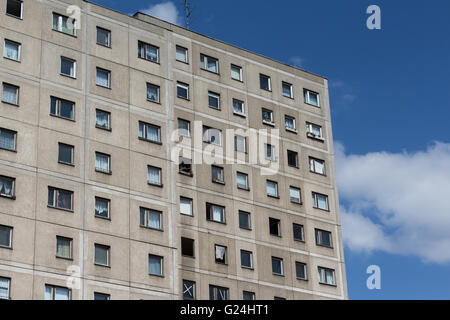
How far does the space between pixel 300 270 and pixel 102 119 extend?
61.3 ft

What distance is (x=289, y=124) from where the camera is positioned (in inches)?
2749

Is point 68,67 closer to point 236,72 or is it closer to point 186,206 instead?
point 186,206

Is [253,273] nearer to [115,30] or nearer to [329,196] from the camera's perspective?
[329,196]

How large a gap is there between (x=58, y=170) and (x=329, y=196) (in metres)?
→ 24.3

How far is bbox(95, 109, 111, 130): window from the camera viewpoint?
2276 inches

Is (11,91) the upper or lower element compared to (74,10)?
lower

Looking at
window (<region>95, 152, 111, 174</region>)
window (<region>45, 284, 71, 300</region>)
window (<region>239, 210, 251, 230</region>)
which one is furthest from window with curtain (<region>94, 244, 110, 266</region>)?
window (<region>239, 210, 251, 230</region>)

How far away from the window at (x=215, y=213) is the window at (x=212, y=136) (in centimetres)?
495

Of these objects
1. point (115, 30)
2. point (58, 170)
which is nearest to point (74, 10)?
point (115, 30)

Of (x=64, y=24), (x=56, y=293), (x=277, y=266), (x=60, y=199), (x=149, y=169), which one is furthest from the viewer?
(x=277, y=266)

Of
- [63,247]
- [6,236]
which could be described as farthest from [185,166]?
[6,236]
